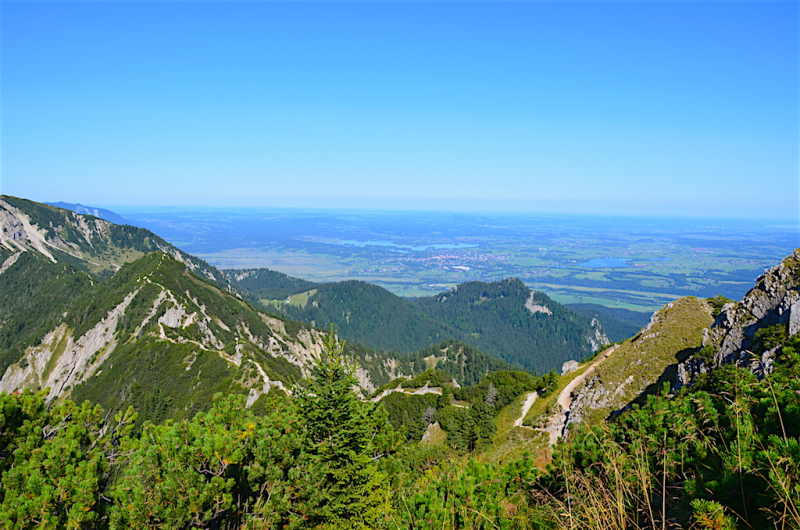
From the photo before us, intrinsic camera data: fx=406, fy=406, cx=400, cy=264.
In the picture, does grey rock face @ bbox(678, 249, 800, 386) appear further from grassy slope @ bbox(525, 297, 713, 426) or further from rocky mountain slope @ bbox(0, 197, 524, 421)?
rocky mountain slope @ bbox(0, 197, 524, 421)

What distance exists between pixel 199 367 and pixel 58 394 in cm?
3864

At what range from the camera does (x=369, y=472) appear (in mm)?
17172

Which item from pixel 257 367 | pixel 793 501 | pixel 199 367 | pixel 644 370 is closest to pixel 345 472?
pixel 793 501

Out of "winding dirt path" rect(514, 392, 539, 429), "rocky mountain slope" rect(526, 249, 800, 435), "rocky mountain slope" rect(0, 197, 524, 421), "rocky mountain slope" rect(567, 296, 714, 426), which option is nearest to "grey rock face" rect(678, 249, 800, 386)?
"rocky mountain slope" rect(526, 249, 800, 435)

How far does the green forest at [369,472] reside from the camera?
17.8ft

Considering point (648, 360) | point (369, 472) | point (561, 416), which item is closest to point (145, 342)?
point (561, 416)

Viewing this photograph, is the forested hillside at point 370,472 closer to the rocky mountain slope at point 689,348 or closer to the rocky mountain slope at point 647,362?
the rocky mountain slope at point 689,348

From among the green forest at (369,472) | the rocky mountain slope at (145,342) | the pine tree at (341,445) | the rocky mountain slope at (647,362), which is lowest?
the rocky mountain slope at (145,342)

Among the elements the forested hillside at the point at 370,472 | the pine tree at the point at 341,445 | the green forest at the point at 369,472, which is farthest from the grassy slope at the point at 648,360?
the forested hillside at the point at 370,472

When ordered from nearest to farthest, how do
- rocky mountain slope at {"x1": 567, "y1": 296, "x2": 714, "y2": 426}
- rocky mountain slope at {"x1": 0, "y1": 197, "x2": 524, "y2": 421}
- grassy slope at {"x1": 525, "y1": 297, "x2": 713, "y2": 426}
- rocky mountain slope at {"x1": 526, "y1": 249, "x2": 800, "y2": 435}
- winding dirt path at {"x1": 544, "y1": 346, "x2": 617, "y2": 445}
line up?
rocky mountain slope at {"x1": 526, "y1": 249, "x2": 800, "y2": 435}
rocky mountain slope at {"x1": 567, "y1": 296, "x2": 714, "y2": 426}
grassy slope at {"x1": 525, "y1": 297, "x2": 713, "y2": 426}
winding dirt path at {"x1": 544, "y1": 346, "x2": 617, "y2": 445}
rocky mountain slope at {"x1": 0, "y1": 197, "x2": 524, "y2": 421}

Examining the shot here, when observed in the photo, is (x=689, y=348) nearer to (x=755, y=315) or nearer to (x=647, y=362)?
(x=647, y=362)

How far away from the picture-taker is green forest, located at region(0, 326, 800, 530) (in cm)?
542

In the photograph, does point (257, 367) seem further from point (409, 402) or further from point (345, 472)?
point (345, 472)

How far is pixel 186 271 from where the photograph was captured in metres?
130
